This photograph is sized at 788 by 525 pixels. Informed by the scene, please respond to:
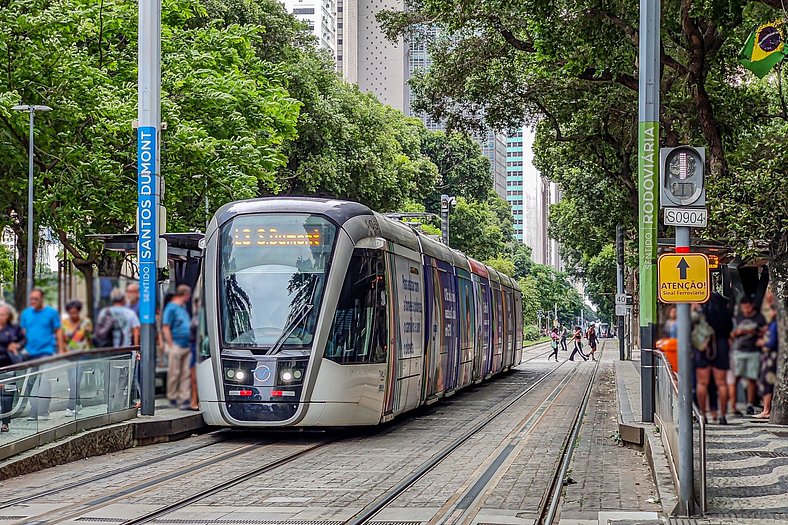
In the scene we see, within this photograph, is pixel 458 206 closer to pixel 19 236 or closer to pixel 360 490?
pixel 19 236

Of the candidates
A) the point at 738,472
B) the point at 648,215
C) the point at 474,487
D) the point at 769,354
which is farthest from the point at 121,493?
the point at 648,215

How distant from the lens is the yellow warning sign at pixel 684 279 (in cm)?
912

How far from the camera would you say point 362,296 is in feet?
51.2

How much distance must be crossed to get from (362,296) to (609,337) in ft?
461

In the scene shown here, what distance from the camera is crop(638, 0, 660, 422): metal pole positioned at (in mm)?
15789

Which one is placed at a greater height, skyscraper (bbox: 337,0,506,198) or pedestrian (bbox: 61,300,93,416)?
skyscraper (bbox: 337,0,506,198)

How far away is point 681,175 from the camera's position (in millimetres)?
9742

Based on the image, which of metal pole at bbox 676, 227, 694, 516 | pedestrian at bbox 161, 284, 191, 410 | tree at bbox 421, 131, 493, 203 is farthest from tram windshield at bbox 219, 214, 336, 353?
tree at bbox 421, 131, 493, 203

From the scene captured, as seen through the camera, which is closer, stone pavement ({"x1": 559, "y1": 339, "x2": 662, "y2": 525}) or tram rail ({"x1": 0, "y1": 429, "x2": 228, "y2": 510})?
stone pavement ({"x1": 559, "y1": 339, "x2": 662, "y2": 525})

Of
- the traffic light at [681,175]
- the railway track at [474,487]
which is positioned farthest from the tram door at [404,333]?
the traffic light at [681,175]

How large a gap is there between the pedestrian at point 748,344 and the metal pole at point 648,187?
8629 mm

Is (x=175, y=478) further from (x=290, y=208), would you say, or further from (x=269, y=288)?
(x=290, y=208)

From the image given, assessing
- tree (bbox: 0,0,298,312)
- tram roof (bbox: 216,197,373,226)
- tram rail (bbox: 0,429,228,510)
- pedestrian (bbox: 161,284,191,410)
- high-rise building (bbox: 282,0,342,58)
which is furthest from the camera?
high-rise building (bbox: 282,0,342,58)

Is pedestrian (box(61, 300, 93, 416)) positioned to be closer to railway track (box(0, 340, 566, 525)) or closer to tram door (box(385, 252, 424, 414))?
railway track (box(0, 340, 566, 525))
